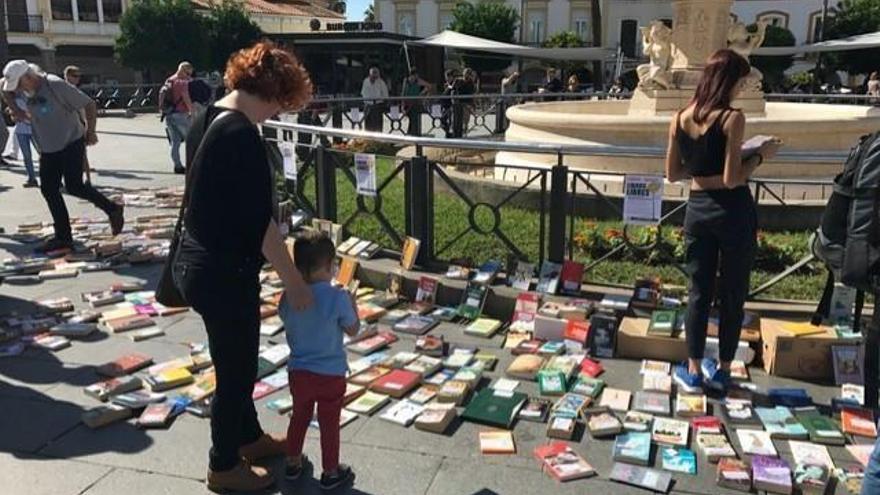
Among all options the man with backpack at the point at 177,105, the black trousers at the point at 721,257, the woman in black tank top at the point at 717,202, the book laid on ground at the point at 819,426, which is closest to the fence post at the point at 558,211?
the woman in black tank top at the point at 717,202

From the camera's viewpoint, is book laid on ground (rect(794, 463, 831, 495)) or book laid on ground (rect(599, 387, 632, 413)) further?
book laid on ground (rect(599, 387, 632, 413))

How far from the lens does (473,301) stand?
17.6 ft

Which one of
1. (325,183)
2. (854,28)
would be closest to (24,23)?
(325,183)

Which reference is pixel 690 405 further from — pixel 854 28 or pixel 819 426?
pixel 854 28

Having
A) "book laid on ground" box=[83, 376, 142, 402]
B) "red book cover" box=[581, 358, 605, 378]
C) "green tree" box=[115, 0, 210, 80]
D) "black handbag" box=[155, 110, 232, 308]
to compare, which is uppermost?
"green tree" box=[115, 0, 210, 80]

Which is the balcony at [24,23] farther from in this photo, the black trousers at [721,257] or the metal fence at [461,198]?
the black trousers at [721,257]

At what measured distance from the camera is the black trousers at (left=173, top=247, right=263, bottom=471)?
112 inches

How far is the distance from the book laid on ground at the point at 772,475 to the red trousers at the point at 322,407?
1800 millimetres

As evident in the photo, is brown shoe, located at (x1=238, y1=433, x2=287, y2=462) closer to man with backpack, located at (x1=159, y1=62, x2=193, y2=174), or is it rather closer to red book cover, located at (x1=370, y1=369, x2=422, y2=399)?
red book cover, located at (x1=370, y1=369, x2=422, y2=399)

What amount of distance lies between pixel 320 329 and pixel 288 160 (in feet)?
14.2

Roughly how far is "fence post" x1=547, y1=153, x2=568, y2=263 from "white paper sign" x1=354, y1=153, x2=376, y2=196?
4.95 ft

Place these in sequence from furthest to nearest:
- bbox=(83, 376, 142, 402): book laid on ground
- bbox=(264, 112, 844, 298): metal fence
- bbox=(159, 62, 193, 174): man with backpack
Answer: bbox=(159, 62, 193, 174): man with backpack
bbox=(264, 112, 844, 298): metal fence
bbox=(83, 376, 142, 402): book laid on ground

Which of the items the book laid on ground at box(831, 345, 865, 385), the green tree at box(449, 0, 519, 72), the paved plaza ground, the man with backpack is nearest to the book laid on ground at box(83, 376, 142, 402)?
the paved plaza ground

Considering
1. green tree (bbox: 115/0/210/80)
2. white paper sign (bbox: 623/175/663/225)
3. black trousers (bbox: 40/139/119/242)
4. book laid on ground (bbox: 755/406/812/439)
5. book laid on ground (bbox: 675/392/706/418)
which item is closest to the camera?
book laid on ground (bbox: 755/406/812/439)
